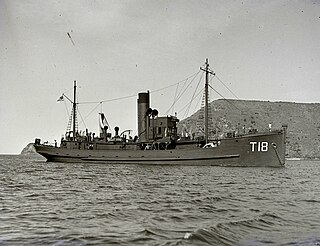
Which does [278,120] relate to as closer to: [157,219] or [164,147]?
[164,147]

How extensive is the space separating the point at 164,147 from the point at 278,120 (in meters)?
131

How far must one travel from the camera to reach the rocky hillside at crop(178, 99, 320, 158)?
16388 centimetres

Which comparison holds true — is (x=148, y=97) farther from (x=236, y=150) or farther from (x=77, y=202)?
(x=77, y=202)

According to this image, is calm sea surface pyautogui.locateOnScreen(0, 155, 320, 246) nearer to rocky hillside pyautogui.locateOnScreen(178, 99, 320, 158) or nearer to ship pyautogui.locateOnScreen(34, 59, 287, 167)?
ship pyautogui.locateOnScreen(34, 59, 287, 167)

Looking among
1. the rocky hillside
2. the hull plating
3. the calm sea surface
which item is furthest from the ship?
the rocky hillside

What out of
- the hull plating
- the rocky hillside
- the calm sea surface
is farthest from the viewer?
the rocky hillside

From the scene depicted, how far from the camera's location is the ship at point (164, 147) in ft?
146

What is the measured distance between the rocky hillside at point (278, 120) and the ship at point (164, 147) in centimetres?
10309

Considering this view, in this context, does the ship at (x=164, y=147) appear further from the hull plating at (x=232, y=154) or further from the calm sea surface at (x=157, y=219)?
the calm sea surface at (x=157, y=219)

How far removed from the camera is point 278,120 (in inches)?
6727

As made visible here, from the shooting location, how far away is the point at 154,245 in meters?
8.40

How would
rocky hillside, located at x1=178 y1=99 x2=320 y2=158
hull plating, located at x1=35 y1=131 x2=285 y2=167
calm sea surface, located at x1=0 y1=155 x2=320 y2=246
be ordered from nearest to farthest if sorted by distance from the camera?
calm sea surface, located at x1=0 y1=155 x2=320 y2=246
hull plating, located at x1=35 y1=131 x2=285 y2=167
rocky hillside, located at x1=178 y1=99 x2=320 y2=158

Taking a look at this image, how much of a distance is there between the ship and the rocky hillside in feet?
338

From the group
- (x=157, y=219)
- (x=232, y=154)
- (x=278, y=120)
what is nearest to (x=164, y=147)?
(x=232, y=154)
